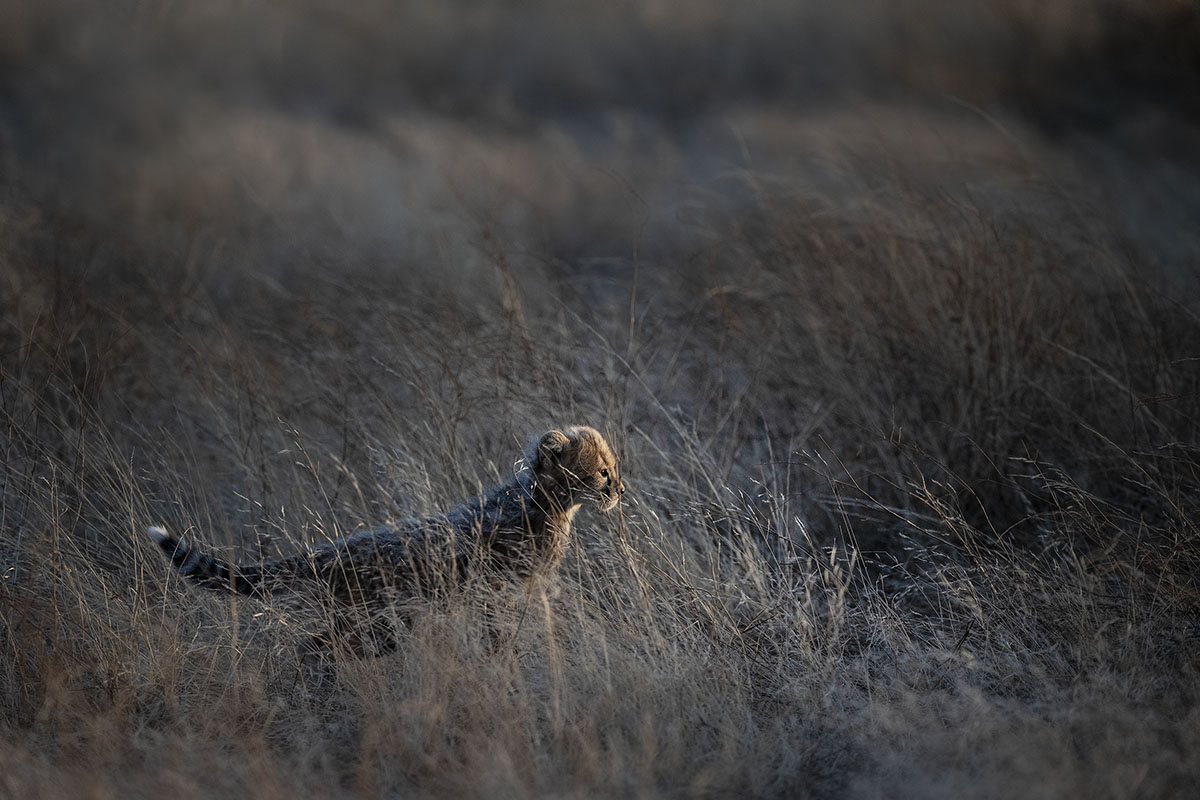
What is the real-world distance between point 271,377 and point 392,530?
2483 mm

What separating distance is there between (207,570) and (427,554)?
74 centimetres

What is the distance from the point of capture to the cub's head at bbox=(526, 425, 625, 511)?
3691mm

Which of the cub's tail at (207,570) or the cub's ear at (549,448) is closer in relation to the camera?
the cub's tail at (207,570)

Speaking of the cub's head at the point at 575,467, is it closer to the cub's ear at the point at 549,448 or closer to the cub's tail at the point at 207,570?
the cub's ear at the point at 549,448

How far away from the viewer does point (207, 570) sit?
3352mm

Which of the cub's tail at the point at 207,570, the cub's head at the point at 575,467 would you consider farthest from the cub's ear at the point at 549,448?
the cub's tail at the point at 207,570

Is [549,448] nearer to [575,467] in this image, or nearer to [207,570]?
[575,467]

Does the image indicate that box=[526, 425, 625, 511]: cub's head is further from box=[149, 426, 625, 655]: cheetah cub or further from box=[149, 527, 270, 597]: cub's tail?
box=[149, 527, 270, 597]: cub's tail

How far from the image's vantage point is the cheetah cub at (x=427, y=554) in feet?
11.3

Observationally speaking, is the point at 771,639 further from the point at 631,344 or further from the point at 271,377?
the point at 271,377

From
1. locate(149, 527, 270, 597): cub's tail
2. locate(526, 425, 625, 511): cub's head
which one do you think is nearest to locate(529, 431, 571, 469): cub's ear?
locate(526, 425, 625, 511): cub's head

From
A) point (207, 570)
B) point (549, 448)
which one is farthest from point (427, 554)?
point (207, 570)

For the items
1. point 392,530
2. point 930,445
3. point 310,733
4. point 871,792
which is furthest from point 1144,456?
point 310,733

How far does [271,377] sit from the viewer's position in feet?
18.7
